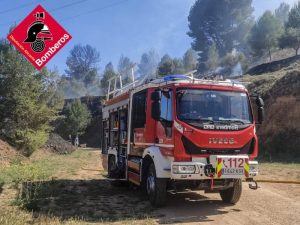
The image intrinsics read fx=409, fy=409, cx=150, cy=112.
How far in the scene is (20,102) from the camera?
27.8m

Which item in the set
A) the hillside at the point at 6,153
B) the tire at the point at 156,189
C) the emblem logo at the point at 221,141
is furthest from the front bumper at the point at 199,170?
the hillside at the point at 6,153

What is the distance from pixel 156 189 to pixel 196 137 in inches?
67.0

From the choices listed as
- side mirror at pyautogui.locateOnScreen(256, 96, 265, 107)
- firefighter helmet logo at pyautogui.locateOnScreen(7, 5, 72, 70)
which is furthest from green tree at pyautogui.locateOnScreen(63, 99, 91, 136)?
side mirror at pyautogui.locateOnScreen(256, 96, 265, 107)

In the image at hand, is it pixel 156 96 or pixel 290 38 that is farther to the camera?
pixel 290 38

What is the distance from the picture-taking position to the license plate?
9609mm

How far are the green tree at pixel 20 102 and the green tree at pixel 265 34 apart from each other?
1997 inches

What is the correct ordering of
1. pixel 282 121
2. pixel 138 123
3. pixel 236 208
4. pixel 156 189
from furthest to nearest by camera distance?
pixel 282 121, pixel 138 123, pixel 236 208, pixel 156 189

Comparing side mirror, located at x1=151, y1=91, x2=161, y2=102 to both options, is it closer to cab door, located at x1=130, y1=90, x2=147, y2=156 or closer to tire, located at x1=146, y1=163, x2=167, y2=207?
cab door, located at x1=130, y1=90, x2=147, y2=156

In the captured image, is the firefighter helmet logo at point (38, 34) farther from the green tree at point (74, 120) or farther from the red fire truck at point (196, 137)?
the green tree at point (74, 120)

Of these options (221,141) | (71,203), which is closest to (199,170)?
(221,141)

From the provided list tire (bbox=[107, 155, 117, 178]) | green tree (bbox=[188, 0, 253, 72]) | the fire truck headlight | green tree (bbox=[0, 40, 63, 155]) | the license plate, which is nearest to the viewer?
the fire truck headlight

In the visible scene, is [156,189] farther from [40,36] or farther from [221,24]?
[221,24]

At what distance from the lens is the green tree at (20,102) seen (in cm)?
2766

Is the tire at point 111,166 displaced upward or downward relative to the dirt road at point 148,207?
upward
